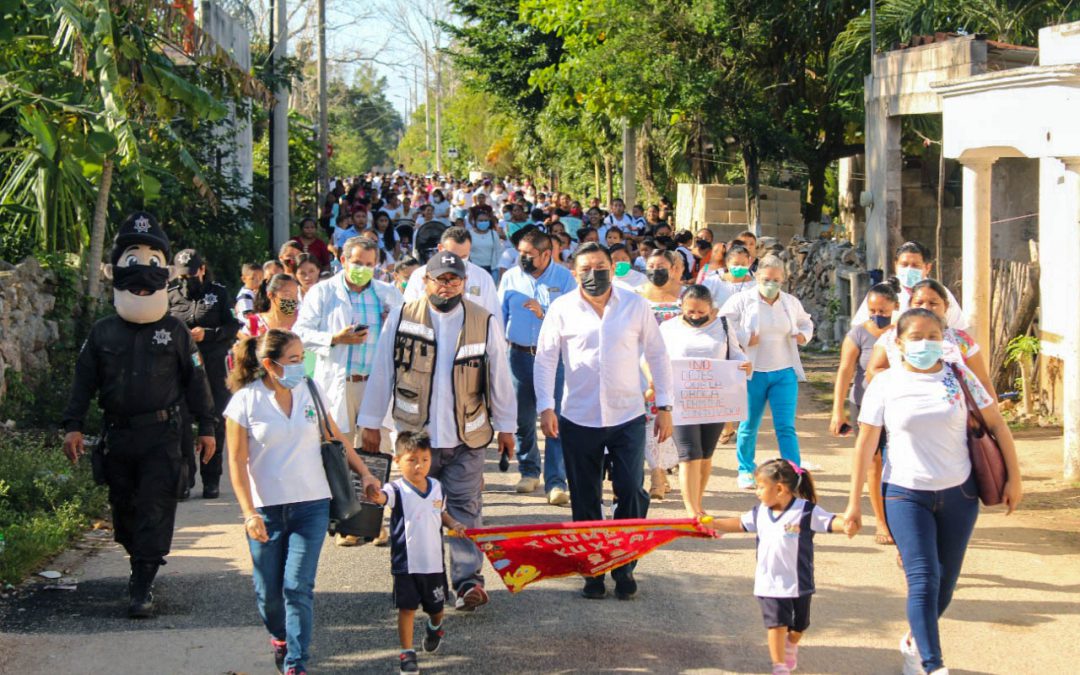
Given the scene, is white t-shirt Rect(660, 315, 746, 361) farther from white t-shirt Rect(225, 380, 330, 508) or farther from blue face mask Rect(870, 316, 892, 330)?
white t-shirt Rect(225, 380, 330, 508)

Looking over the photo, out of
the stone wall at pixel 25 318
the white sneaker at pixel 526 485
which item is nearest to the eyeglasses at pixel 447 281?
the white sneaker at pixel 526 485

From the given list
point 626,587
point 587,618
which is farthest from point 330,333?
point 587,618

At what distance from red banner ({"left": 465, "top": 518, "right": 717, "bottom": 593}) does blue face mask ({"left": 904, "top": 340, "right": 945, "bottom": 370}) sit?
1.29 m

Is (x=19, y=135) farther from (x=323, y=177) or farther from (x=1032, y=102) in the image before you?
(x=323, y=177)

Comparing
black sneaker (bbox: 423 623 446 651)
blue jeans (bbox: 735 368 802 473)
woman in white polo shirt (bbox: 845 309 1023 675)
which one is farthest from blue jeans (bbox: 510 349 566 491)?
woman in white polo shirt (bbox: 845 309 1023 675)

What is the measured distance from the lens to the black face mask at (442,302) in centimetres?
711

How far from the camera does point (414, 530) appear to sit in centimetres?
637

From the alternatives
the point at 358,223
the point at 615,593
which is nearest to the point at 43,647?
the point at 615,593

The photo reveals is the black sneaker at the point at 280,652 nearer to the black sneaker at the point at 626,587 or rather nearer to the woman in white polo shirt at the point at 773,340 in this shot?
the black sneaker at the point at 626,587

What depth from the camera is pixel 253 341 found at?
6.11 meters

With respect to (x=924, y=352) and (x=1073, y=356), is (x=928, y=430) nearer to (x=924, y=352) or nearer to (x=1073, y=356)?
(x=924, y=352)

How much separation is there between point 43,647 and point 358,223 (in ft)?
40.5

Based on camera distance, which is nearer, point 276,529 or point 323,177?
point 276,529

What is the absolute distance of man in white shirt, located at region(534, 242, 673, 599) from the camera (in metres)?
7.38
